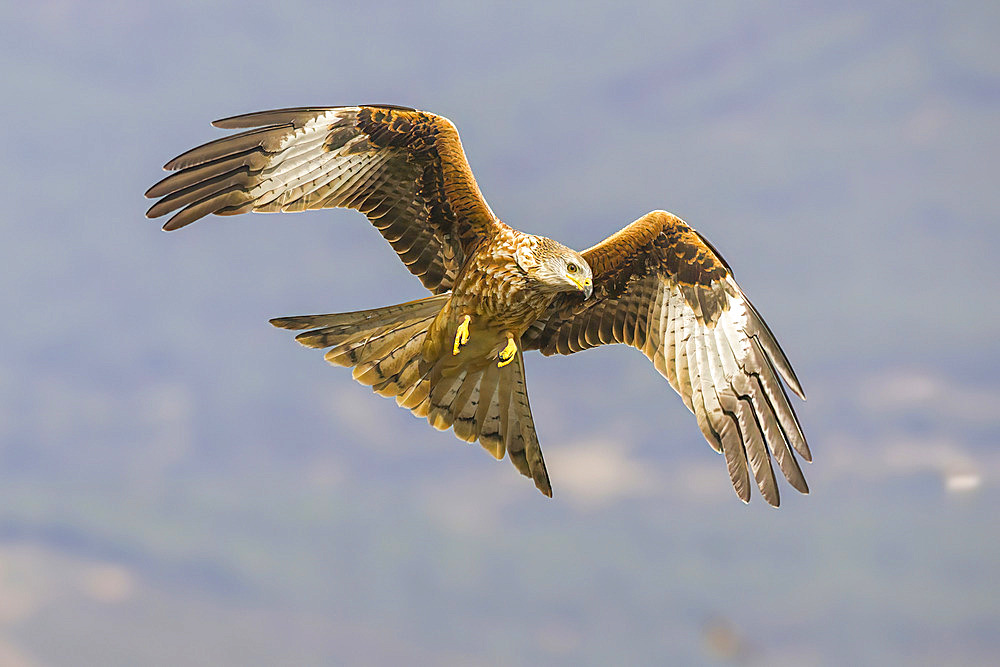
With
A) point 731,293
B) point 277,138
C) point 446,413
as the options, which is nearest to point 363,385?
point 446,413

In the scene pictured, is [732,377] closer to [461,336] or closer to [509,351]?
[509,351]

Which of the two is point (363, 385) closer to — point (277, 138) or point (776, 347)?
point (277, 138)

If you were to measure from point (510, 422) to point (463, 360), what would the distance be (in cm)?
78

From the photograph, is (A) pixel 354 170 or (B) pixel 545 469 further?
(B) pixel 545 469

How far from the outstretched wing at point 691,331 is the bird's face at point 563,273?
88cm

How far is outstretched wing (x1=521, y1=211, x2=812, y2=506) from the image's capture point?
9.24m

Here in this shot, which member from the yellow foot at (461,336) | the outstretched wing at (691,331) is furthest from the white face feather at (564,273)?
the outstretched wing at (691,331)

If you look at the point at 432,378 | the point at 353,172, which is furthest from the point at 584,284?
the point at 353,172

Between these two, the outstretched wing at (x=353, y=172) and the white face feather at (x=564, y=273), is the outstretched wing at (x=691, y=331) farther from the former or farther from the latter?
the outstretched wing at (x=353, y=172)

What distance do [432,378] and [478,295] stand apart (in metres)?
1.19

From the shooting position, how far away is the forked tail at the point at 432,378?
9.33 m

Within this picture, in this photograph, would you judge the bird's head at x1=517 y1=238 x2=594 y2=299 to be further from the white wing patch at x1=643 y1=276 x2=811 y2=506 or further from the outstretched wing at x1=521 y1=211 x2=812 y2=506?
the white wing patch at x1=643 y1=276 x2=811 y2=506

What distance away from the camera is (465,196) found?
905 cm

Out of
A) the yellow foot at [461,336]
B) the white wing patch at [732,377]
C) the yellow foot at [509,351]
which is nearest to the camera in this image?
the yellow foot at [461,336]
